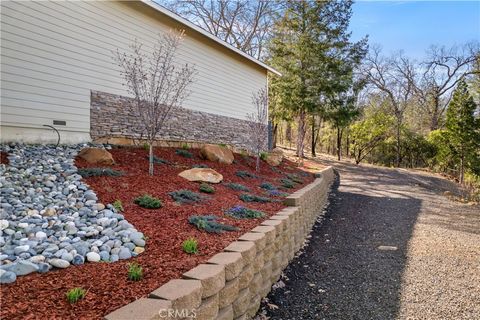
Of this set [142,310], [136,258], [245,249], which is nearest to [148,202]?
[136,258]

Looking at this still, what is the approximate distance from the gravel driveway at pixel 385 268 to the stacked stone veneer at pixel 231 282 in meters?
0.25

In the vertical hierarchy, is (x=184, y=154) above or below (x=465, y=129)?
below

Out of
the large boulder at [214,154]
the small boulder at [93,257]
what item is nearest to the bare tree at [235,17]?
the large boulder at [214,154]

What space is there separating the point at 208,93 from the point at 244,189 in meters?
4.64

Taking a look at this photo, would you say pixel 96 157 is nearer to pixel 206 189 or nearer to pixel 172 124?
pixel 206 189

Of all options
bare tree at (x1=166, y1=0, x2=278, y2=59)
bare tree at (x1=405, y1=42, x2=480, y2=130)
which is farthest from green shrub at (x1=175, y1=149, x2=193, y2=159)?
bare tree at (x1=405, y1=42, x2=480, y2=130)

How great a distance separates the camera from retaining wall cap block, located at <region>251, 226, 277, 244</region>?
3.19 m

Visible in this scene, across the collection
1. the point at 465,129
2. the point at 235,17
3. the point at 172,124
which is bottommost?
the point at 172,124

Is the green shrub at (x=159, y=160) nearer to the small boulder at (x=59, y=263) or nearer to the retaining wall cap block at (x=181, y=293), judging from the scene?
the small boulder at (x=59, y=263)

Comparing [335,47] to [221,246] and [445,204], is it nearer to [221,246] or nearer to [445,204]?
[445,204]

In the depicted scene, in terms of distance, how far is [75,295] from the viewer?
5.62ft

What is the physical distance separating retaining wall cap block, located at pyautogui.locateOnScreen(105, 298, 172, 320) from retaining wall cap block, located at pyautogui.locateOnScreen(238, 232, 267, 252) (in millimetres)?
1354

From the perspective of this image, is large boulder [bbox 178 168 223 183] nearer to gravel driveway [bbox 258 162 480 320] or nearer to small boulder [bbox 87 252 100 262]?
gravel driveway [bbox 258 162 480 320]

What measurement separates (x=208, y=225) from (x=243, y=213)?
0.83 m
